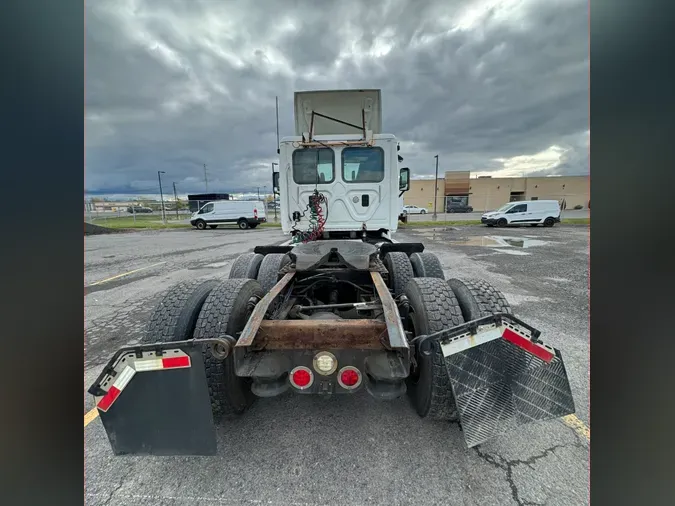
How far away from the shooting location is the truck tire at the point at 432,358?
5.99ft

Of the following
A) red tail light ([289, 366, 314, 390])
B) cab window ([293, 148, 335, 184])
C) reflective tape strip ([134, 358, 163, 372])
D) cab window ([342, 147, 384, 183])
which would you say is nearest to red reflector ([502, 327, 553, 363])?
red tail light ([289, 366, 314, 390])

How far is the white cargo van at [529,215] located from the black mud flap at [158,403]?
23.9 m

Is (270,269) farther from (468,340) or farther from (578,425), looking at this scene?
(578,425)

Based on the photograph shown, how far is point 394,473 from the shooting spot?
5.74ft

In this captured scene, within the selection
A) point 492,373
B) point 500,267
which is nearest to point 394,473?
point 492,373

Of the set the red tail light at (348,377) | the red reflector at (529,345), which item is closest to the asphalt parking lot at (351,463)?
the red tail light at (348,377)

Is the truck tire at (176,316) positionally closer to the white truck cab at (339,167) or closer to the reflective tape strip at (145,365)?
the reflective tape strip at (145,365)

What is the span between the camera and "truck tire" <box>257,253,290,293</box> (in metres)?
3.95

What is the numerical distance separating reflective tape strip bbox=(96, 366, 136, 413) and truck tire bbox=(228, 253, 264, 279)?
8.69 ft

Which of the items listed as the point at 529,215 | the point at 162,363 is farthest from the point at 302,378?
the point at 529,215

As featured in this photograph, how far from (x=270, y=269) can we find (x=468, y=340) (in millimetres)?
3045

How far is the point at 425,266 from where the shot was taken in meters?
3.74

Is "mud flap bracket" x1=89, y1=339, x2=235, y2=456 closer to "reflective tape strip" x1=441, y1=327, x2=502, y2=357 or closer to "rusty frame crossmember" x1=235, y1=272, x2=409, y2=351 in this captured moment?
"rusty frame crossmember" x1=235, y1=272, x2=409, y2=351

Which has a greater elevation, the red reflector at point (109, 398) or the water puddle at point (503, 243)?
the water puddle at point (503, 243)
